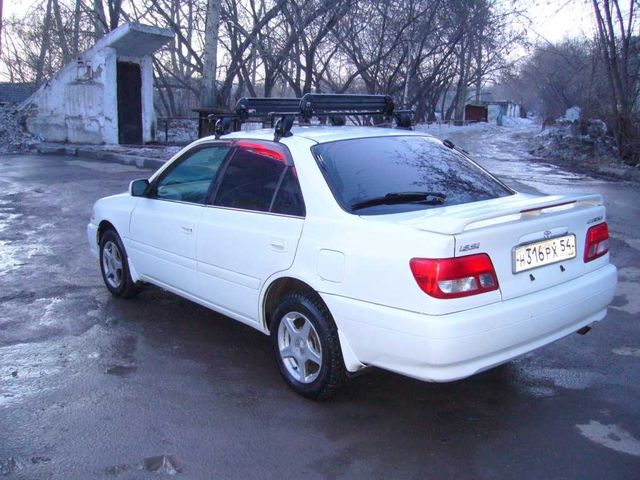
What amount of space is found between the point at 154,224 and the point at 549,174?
14.2m

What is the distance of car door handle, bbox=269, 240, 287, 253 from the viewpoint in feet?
12.5

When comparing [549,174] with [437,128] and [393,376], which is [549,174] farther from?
[437,128]

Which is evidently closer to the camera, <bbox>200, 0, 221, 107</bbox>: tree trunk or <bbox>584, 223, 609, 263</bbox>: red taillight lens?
<bbox>584, 223, 609, 263</bbox>: red taillight lens

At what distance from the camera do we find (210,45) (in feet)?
53.7

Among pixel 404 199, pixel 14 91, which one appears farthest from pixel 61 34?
pixel 404 199

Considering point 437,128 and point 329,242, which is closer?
point 329,242

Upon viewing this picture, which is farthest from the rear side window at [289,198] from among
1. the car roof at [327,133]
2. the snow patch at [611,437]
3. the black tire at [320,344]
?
the snow patch at [611,437]

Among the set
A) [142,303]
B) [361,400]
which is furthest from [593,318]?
[142,303]

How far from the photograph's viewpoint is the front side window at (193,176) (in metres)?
4.65

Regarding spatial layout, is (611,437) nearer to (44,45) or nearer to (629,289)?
(629,289)

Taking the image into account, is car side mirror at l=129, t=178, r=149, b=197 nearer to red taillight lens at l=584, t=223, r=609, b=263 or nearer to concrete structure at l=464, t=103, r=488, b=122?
red taillight lens at l=584, t=223, r=609, b=263

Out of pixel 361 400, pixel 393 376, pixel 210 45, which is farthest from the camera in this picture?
pixel 210 45

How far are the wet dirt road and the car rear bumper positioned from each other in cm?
43

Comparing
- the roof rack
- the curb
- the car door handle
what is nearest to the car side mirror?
the roof rack
